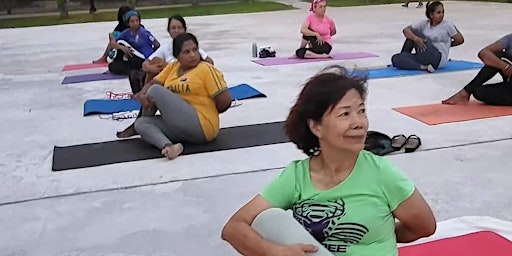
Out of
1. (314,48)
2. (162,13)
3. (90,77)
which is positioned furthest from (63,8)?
(314,48)

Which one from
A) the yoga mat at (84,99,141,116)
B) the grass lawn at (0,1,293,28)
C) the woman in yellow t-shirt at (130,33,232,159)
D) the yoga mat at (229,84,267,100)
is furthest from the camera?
the grass lawn at (0,1,293,28)

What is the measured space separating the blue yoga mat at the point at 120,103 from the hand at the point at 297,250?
4.33 m

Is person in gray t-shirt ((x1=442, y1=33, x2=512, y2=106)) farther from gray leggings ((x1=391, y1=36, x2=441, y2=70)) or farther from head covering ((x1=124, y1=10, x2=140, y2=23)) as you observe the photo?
A: head covering ((x1=124, y1=10, x2=140, y2=23))

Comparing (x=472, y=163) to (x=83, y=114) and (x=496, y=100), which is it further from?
(x=83, y=114)

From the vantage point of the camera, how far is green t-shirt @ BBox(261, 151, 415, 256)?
5.58 feet

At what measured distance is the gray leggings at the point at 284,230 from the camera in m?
1.69

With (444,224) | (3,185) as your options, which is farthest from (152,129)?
(444,224)

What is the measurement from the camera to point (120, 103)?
6.15 meters

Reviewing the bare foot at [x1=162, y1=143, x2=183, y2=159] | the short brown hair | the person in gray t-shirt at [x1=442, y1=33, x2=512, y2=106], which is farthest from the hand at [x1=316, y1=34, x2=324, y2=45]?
the short brown hair

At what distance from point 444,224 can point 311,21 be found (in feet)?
19.7

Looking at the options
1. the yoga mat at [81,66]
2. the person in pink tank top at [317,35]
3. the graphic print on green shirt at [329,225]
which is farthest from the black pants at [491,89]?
the yoga mat at [81,66]

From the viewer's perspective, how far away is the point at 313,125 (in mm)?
1785

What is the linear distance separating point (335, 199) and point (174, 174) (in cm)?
233

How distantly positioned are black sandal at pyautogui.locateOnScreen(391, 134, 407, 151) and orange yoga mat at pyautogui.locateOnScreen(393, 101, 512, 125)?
656mm
